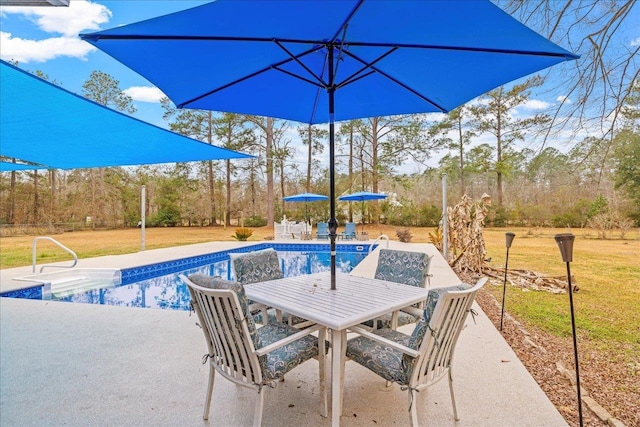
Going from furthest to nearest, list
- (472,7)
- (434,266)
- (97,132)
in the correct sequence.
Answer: (434,266)
(97,132)
(472,7)

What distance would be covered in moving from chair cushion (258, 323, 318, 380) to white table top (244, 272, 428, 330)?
26 centimetres

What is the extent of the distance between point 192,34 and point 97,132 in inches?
53.4

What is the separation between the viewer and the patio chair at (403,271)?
124 inches

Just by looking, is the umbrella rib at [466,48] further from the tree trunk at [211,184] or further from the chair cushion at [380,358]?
the tree trunk at [211,184]

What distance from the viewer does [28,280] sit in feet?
21.3

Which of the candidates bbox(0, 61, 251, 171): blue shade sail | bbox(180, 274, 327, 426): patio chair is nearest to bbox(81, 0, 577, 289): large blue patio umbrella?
bbox(0, 61, 251, 171): blue shade sail

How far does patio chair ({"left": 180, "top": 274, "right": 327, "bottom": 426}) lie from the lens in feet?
6.32

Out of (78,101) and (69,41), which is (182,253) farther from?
(69,41)

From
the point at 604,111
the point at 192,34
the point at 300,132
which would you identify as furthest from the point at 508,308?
the point at 300,132

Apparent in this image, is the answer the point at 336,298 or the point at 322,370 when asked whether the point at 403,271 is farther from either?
the point at 322,370

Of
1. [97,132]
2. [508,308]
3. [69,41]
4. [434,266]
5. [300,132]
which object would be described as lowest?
[508,308]

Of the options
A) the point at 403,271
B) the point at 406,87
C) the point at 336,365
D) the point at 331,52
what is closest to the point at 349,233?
the point at 403,271

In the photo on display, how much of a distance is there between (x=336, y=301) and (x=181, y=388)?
1.52m

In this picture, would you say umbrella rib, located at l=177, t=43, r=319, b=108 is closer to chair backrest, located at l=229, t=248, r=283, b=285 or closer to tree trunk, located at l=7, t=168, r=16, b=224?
chair backrest, located at l=229, t=248, r=283, b=285
